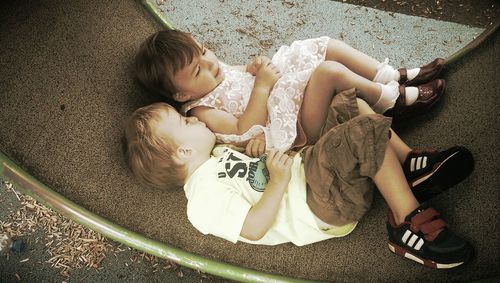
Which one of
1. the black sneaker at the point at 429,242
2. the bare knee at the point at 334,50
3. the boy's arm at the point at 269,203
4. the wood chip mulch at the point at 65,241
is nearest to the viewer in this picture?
the black sneaker at the point at 429,242

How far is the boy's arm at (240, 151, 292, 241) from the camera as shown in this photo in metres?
1.19

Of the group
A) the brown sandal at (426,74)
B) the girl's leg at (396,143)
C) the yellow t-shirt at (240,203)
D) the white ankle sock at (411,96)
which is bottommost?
the yellow t-shirt at (240,203)

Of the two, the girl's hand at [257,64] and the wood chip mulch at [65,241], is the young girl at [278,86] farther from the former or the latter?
the wood chip mulch at [65,241]

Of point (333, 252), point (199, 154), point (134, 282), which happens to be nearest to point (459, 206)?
point (333, 252)

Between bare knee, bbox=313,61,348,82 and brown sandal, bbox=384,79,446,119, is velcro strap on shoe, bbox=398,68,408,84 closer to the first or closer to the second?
brown sandal, bbox=384,79,446,119

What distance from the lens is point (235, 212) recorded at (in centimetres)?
120

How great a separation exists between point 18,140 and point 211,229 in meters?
0.58

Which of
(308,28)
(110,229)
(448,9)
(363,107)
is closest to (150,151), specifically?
(110,229)

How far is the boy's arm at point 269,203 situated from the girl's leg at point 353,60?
448 millimetres

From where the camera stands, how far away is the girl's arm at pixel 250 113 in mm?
1398

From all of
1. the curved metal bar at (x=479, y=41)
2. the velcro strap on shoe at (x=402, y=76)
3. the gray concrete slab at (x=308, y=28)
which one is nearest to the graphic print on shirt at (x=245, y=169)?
the velcro strap on shoe at (x=402, y=76)

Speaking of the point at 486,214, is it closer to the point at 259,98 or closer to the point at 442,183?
the point at 442,183

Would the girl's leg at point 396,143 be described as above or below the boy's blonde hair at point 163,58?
above

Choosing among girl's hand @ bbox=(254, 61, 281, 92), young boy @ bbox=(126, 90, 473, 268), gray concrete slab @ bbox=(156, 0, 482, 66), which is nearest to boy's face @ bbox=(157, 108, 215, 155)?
young boy @ bbox=(126, 90, 473, 268)
